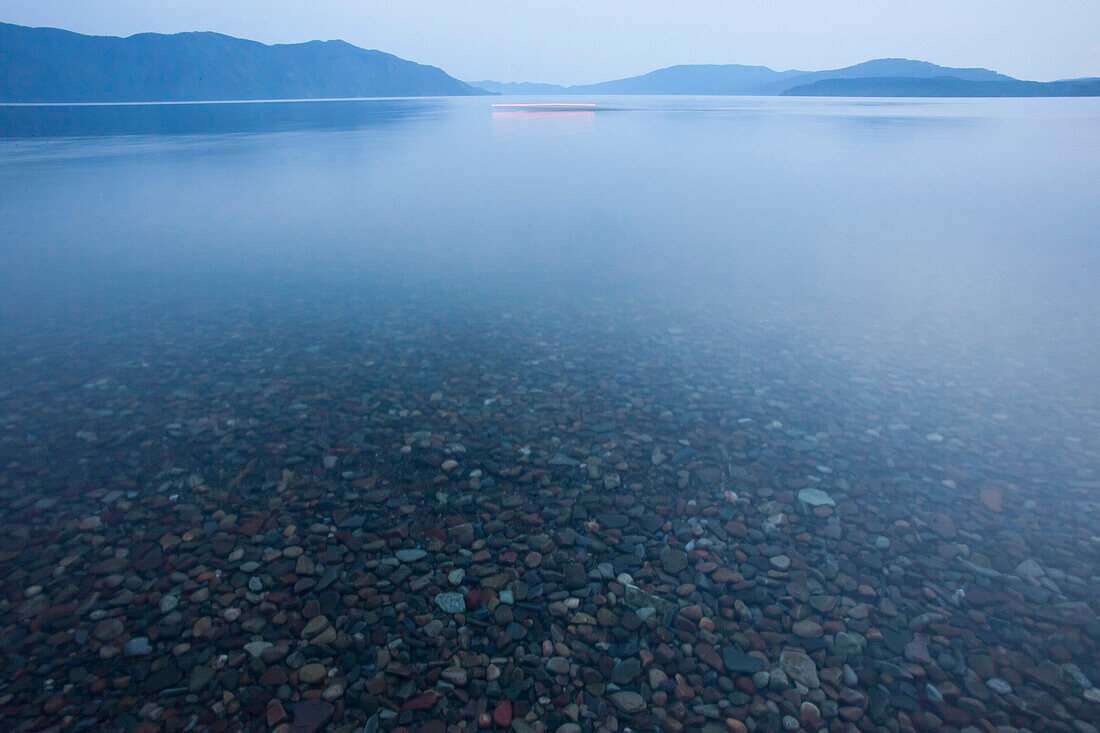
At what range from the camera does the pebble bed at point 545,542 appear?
534 cm

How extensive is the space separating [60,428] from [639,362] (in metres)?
8.80

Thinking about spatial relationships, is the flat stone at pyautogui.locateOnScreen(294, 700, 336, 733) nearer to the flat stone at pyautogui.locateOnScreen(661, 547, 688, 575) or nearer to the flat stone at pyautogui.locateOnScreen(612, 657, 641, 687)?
the flat stone at pyautogui.locateOnScreen(612, 657, 641, 687)

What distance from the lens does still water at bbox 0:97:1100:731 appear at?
5484mm

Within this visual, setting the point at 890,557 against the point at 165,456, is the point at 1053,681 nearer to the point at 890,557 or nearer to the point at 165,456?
the point at 890,557

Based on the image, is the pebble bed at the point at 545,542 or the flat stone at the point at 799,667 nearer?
the pebble bed at the point at 545,542

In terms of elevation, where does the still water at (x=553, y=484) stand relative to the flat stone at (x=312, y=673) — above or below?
below

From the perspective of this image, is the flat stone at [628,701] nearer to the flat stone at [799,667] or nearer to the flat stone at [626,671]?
the flat stone at [626,671]

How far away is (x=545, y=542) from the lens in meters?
7.11

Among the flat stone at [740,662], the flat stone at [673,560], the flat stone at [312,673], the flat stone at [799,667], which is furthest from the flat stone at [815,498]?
the flat stone at [312,673]

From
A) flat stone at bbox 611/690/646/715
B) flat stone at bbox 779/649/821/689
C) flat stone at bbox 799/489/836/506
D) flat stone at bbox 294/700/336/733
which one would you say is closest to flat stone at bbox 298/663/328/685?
flat stone at bbox 294/700/336/733

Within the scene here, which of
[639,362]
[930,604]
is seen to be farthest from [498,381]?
[930,604]

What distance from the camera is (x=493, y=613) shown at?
615 cm

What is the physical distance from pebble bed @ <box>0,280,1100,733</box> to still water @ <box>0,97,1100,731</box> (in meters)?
0.04

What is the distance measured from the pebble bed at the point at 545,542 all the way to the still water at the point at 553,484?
0.12 feet
